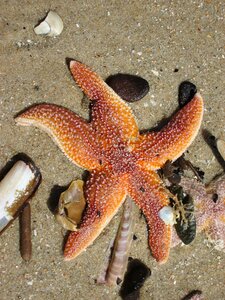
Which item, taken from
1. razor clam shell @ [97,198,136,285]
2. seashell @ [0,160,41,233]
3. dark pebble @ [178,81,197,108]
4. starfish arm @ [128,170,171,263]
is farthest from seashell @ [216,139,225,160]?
seashell @ [0,160,41,233]

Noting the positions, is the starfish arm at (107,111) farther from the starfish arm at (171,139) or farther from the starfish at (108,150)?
the starfish arm at (171,139)

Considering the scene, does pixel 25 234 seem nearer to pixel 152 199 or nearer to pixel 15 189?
pixel 15 189

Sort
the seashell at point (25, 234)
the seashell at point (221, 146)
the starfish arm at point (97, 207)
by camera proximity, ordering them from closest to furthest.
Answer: the starfish arm at point (97, 207) → the seashell at point (25, 234) → the seashell at point (221, 146)

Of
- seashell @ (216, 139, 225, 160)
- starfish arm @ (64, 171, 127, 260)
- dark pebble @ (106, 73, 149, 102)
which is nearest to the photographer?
starfish arm @ (64, 171, 127, 260)

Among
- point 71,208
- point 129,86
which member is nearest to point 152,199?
point 71,208

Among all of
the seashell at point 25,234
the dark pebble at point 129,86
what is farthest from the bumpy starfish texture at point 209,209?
the seashell at point 25,234

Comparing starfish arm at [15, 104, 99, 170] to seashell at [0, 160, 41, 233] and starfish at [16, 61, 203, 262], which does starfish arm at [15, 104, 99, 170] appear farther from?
seashell at [0, 160, 41, 233]
